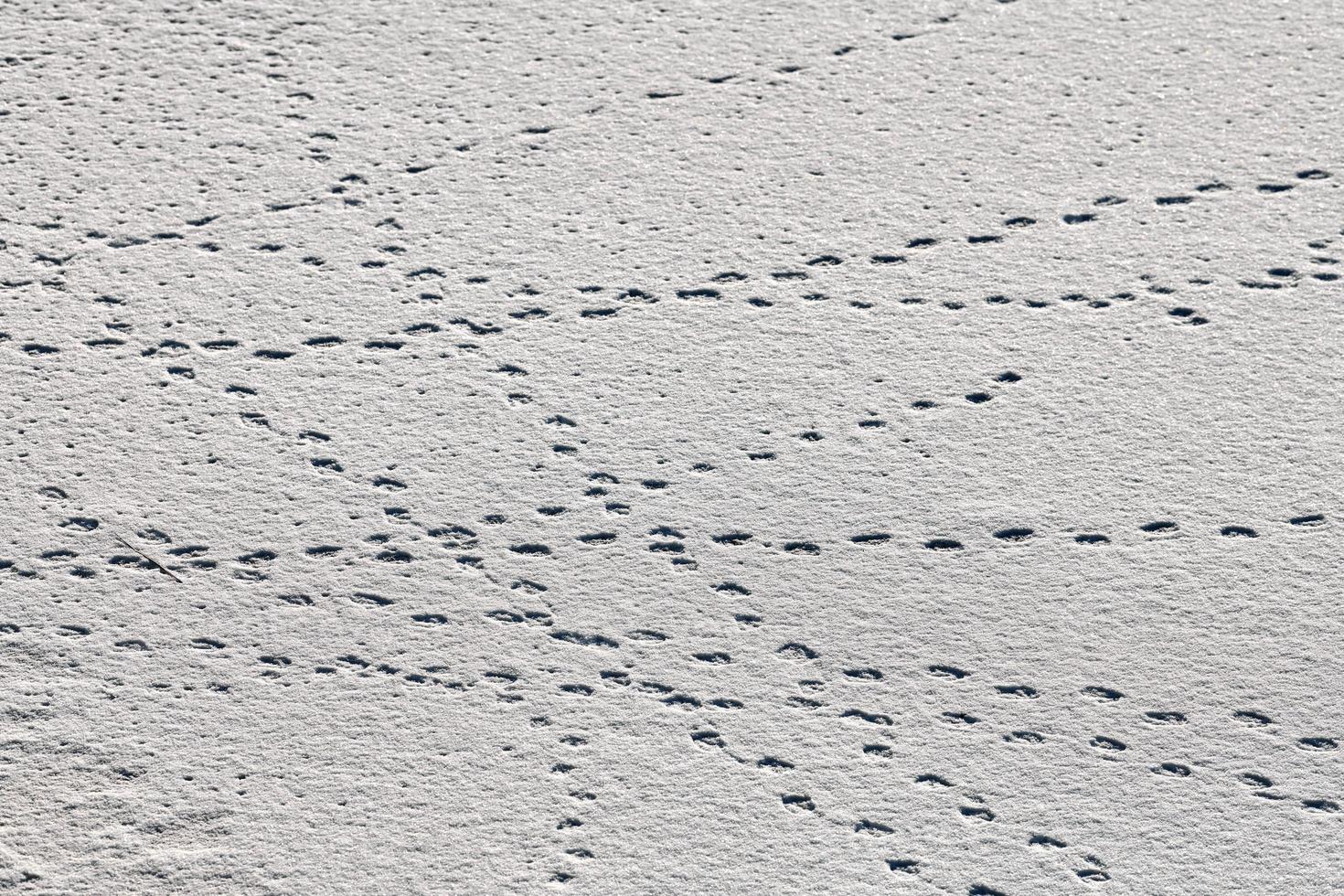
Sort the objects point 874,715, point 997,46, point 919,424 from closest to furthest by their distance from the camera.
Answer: point 874,715
point 919,424
point 997,46

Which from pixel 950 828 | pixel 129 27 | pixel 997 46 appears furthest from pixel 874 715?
pixel 129 27

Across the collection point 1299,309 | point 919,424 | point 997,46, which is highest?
point 997,46

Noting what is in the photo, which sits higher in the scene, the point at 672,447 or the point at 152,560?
the point at 672,447

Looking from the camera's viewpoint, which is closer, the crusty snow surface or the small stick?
the crusty snow surface

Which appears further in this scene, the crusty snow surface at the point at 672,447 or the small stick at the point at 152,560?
the small stick at the point at 152,560

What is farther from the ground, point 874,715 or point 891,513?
point 891,513

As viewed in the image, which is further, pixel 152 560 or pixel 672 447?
pixel 672 447

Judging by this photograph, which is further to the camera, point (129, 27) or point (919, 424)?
point (129, 27)

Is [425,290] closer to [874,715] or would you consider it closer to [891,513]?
[891,513]
